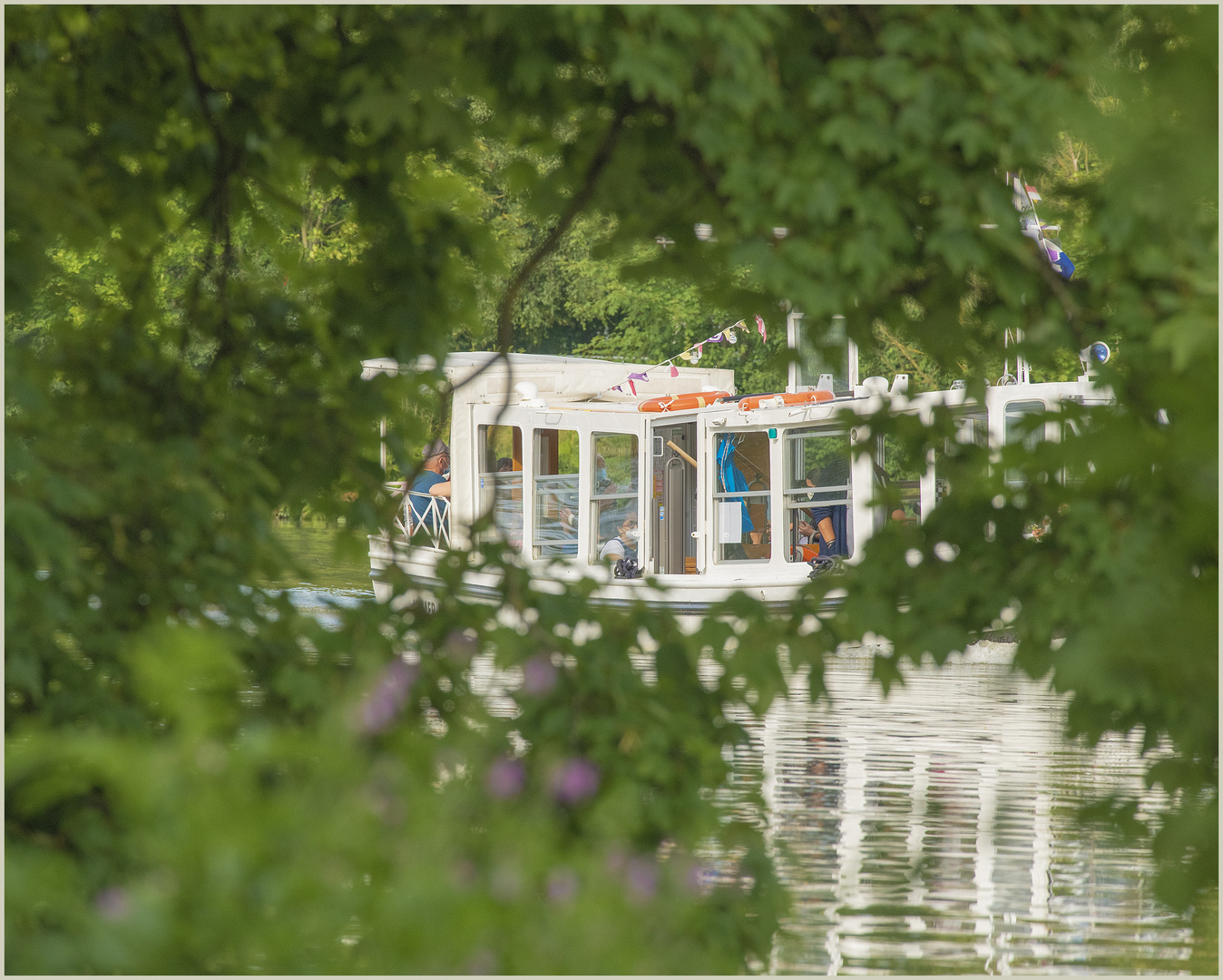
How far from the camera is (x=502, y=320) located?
3.12 m

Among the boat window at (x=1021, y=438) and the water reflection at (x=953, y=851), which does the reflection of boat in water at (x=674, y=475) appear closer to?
the water reflection at (x=953, y=851)

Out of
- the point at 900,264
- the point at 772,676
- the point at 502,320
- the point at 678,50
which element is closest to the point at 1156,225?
the point at 900,264

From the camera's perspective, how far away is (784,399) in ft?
43.5

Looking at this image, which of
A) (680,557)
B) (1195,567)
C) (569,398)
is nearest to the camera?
(1195,567)

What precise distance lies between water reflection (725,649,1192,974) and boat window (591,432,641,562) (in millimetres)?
5024

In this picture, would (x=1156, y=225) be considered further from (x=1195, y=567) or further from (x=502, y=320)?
(x=502, y=320)

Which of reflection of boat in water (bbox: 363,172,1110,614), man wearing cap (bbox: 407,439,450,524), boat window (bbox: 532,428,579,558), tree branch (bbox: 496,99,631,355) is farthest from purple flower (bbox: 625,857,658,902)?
man wearing cap (bbox: 407,439,450,524)

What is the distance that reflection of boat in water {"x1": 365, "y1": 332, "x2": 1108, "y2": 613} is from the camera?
43.1 ft

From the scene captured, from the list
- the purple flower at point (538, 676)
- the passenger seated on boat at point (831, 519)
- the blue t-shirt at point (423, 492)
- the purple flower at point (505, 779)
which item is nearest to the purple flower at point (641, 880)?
the purple flower at point (505, 779)

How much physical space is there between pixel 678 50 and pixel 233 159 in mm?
1456

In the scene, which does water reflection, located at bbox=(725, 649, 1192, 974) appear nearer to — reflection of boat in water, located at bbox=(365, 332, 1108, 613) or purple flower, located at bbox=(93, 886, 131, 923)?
purple flower, located at bbox=(93, 886, 131, 923)

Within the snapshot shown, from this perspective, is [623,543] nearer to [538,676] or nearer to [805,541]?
[805,541]

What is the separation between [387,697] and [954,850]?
424 centimetres

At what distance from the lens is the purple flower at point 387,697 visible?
2.00 metres
